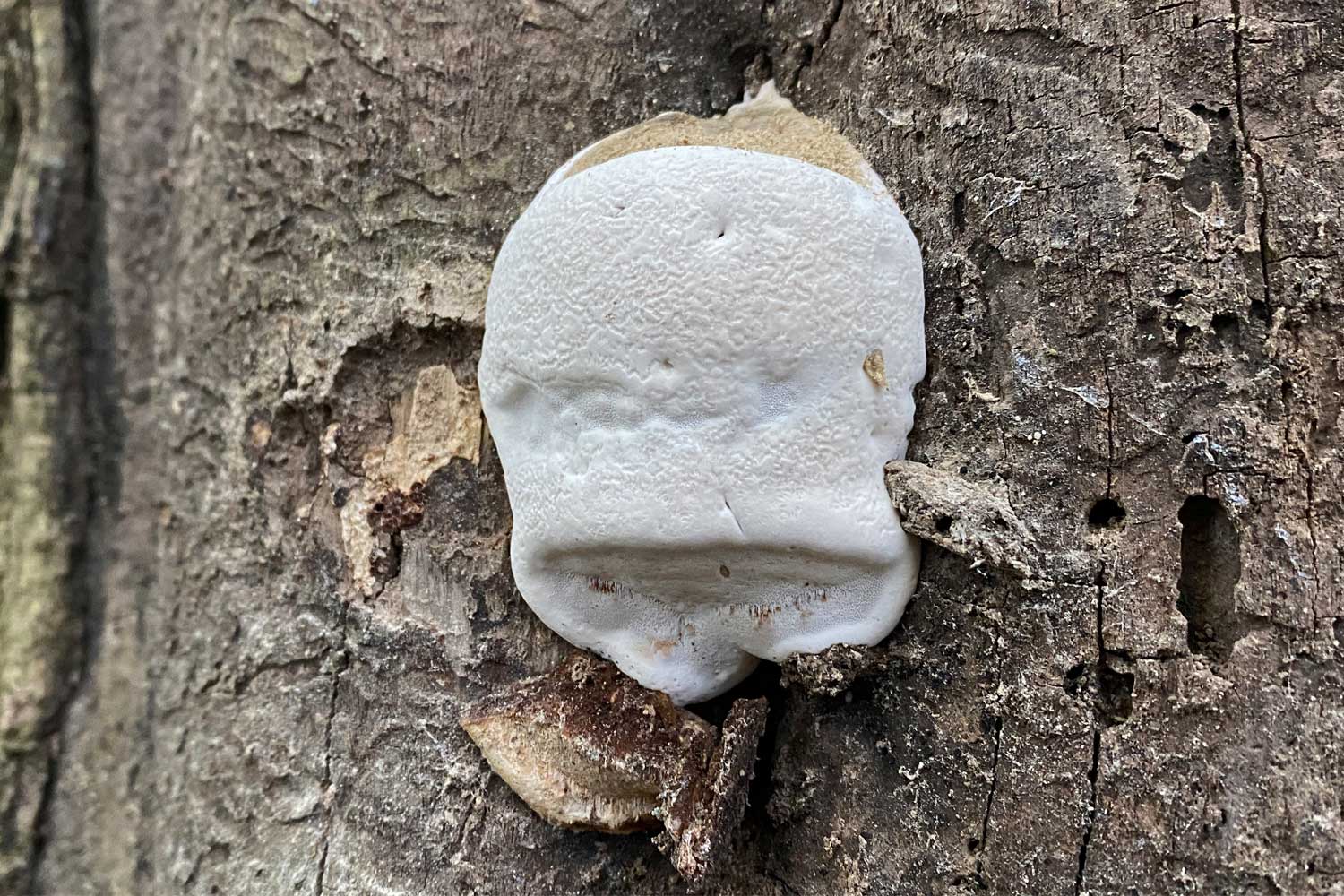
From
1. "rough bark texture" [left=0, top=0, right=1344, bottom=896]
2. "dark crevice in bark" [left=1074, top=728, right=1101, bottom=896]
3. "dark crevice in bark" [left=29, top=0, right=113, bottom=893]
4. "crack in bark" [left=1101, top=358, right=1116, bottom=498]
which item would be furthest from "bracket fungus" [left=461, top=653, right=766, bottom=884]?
"dark crevice in bark" [left=29, top=0, right=113, bottom=893]

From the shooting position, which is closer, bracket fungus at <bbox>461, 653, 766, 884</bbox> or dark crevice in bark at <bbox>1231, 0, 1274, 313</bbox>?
dark crevice in bark at <bbox>1231, 0, 1274, 313</bbox>

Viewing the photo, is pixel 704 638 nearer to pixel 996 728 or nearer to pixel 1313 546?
pixel 996 728

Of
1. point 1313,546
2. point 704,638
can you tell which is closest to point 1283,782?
point 1313,546

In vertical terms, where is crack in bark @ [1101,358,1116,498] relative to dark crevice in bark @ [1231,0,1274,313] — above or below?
below

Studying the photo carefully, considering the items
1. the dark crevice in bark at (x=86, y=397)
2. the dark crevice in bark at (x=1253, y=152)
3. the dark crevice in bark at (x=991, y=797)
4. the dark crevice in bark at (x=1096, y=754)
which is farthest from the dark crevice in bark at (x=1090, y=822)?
the dark crevice in bark at (x=86, y=397)

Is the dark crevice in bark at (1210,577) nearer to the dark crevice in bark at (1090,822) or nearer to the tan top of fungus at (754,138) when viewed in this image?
the dark crevice in bark at (1090,822)

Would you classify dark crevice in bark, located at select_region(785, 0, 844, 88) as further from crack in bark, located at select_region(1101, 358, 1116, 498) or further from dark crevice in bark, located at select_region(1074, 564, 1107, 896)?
dark crevice in bark, located at select_region(1074, 564, 1107, 896)

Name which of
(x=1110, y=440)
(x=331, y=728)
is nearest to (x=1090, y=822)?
(x=1110, y=440)

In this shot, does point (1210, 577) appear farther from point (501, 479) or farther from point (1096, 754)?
point (501, 479)

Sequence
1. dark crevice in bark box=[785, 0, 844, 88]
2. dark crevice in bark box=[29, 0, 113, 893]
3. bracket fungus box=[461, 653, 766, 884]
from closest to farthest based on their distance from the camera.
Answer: bracket fungus box=[461, 653, 766, 884], dark crevice in bark box=[785, 0, 844, 88], dark crevice in bark box=[29, 0, 113, 893]
